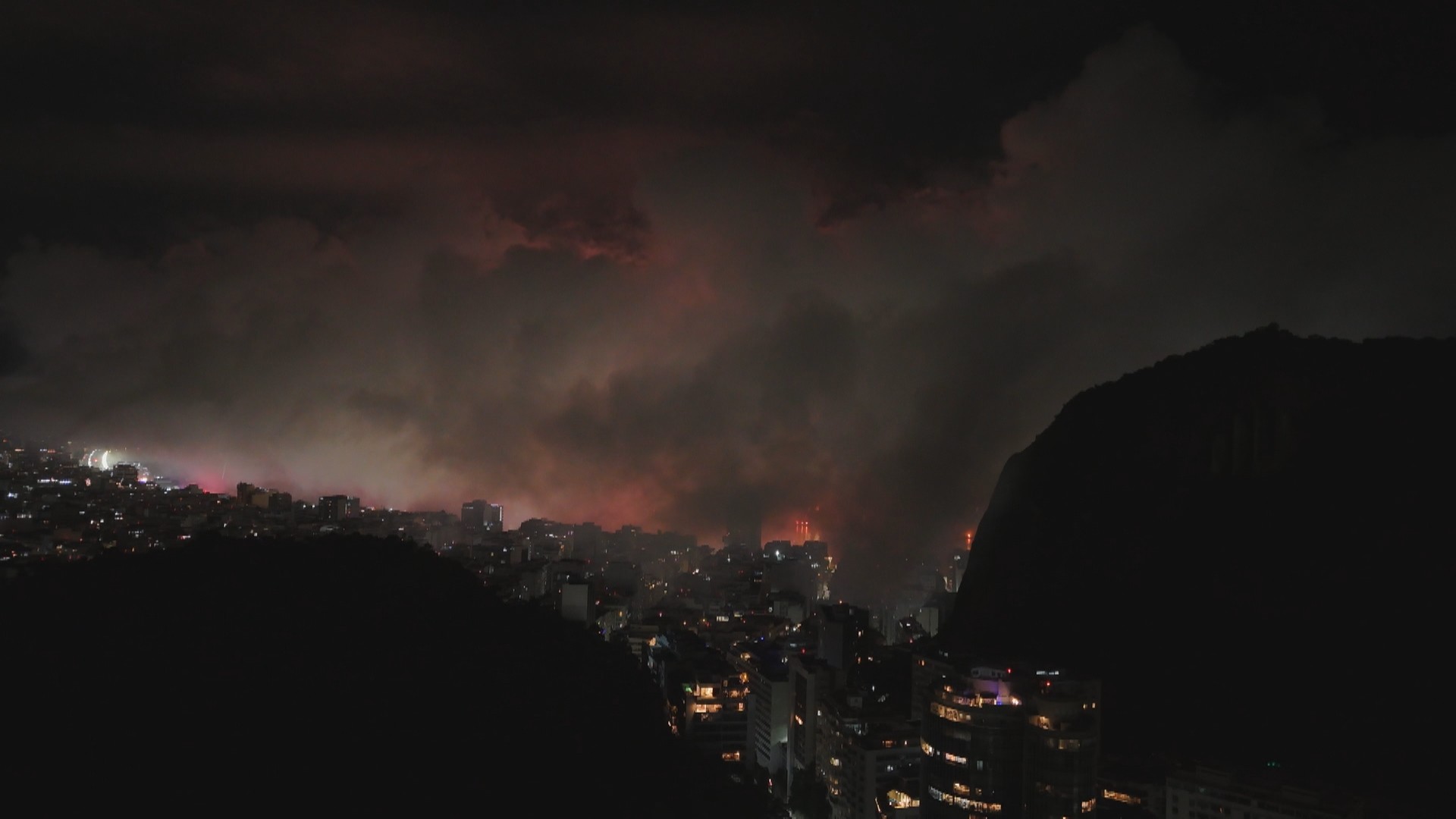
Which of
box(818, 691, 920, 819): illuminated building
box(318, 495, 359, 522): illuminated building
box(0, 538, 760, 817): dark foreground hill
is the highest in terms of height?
box(318, 495, 359, 522): illuminated building

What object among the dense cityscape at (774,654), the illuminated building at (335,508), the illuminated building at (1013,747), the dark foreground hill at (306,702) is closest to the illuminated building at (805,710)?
the dense cityscape at (774,654)

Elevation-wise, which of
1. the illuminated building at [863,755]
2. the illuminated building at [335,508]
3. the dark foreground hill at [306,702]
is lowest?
the illuminated building at [863,755]

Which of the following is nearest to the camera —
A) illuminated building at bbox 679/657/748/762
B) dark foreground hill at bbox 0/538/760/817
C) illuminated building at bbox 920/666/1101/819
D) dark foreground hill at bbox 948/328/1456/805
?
dark foreground hill at bbox 0/538/760/817

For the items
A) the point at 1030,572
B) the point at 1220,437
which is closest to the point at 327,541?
the point at 1030,572

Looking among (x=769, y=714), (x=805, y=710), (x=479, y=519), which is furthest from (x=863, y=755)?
(x=479, y=519)

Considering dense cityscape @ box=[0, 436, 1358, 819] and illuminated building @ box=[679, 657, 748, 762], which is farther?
illuminated building @ box=[679, 657, 748, 762]

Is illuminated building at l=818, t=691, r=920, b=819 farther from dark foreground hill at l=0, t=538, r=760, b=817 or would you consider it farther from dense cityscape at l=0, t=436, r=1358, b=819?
dark foreground hill at l=0, t=538, r=760, b=817

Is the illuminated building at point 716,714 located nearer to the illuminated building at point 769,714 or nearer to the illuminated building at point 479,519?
the illuminated building at point 769,714

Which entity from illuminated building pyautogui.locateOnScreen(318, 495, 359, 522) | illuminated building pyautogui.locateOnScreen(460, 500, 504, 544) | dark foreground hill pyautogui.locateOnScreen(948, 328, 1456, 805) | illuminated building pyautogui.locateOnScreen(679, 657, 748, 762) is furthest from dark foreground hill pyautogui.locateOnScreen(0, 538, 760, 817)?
illuminated building pyautogui.locateOnScreen(460, 500, 504, 544)
